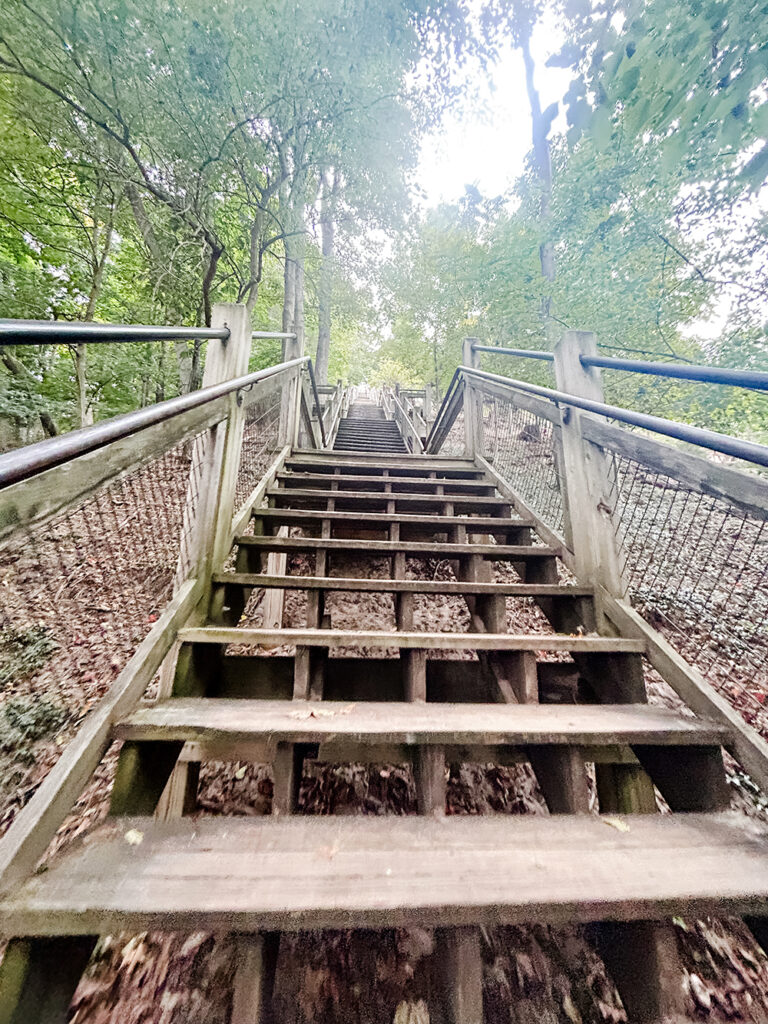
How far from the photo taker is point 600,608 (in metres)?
1.79

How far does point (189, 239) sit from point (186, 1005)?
6.33 metres

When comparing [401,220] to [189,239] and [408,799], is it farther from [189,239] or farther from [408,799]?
[408,799]

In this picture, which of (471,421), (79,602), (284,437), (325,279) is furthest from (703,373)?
(325,279)

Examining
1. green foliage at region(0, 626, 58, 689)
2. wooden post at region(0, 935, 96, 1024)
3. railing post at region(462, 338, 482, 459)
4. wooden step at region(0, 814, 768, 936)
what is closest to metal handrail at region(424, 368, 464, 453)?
railing post at region(462, 338, 482, 459)

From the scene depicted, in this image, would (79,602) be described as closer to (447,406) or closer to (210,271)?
(210,271)

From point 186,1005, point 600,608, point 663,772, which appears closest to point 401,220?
point 600,608

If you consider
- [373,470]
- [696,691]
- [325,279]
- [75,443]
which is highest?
[325,279]

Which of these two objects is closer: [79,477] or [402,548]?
[79,477]

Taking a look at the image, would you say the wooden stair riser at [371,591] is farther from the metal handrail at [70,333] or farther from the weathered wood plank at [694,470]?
the metal handrail at [70,333]

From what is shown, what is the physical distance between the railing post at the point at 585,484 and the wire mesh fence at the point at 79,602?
1.94 metres

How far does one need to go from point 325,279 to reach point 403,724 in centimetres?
852

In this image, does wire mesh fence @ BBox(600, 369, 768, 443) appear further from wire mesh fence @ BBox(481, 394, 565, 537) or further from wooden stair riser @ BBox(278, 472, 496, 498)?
wooden stair riser @ BBox(278, 472, 496, 498)

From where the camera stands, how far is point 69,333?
917mm

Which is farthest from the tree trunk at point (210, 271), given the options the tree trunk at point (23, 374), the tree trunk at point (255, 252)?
the tree trunk at point (23, 374)
